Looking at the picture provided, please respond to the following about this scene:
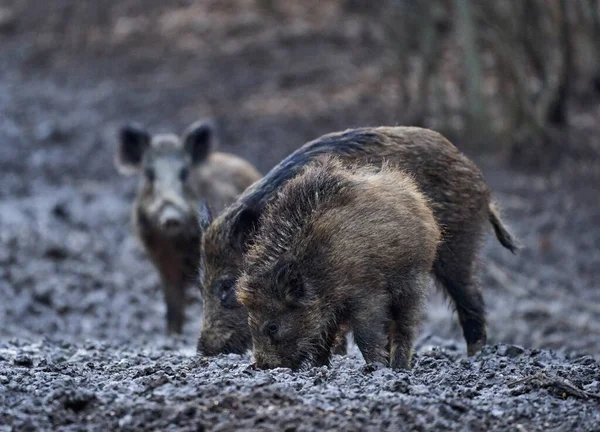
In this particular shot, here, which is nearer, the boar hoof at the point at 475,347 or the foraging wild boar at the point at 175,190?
the boar hoof at the point at 475,347

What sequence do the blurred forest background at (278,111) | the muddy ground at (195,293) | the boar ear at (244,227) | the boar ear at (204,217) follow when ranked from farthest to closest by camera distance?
the blurred forest background at (278,111)
the boar ear at (204,217)
the boar ear at (244,227)
the muddy ground at (195,293)

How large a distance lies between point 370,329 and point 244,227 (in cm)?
99

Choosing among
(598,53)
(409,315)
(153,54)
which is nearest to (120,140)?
(409,315)

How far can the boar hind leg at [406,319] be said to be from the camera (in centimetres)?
503

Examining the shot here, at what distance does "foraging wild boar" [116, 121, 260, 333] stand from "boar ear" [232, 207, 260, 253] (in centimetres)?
243

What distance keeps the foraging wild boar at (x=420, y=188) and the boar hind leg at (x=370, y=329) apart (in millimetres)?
805

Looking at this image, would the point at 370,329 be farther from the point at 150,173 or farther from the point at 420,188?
the point at 150,173

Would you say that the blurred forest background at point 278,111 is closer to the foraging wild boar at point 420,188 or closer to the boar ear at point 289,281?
the foraging wild boar at point 420,188

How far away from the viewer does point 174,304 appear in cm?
842

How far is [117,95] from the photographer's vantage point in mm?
16734

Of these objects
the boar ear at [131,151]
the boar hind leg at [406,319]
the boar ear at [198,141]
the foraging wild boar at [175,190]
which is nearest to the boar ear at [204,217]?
the boar hind leg at [406,319]

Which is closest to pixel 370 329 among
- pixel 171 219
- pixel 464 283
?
pixel 464 283

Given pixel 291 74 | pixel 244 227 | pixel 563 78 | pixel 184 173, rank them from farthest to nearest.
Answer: pixel 291 74, pixel 563 78, pixel 184 173, pixel 244 227

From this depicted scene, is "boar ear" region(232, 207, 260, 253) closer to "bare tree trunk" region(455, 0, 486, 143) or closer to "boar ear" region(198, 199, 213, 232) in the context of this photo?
"boar ear" region(198, 199, 213, 232)
